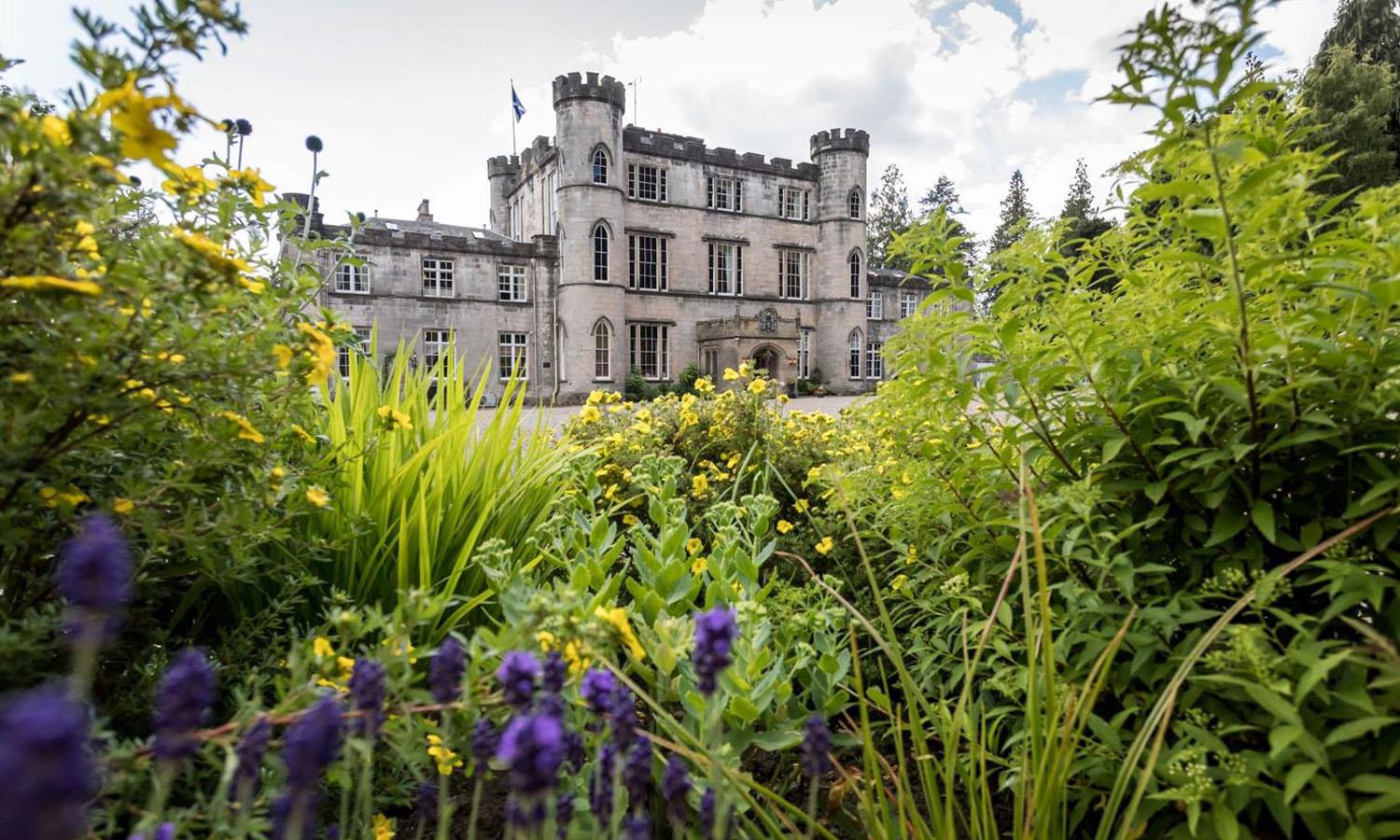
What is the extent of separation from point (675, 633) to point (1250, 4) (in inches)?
59.1

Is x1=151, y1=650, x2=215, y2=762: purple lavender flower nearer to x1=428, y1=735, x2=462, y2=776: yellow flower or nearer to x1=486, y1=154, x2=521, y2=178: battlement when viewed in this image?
x1=428, y1=735, x2=462, y2=776: yellow flower

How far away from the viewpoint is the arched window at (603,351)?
2455 centimetres

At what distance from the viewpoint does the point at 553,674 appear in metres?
0.92

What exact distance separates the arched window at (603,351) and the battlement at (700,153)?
6.69 metres

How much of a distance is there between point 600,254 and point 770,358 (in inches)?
290

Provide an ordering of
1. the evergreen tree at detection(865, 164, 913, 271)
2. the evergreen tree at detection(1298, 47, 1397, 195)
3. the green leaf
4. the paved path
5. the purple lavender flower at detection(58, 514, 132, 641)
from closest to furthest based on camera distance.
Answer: the purple lavender flower at detection(58, 514, 132, 641), the green leaf, the paved path, the evergreen tree at detection(1298, 47, 1397, 195), the evergreen tree at detection(865, 164, 913, 271)

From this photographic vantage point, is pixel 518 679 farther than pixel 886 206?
No

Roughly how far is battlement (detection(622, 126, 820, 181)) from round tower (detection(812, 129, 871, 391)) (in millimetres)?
916

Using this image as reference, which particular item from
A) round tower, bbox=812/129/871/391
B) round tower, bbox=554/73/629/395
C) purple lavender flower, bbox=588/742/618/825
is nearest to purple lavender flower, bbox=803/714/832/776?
purple lavender flower, bbox=588/742/618/825

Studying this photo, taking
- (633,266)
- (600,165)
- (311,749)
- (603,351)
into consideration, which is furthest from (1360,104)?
(311,749)

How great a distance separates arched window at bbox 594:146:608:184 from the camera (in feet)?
77.9

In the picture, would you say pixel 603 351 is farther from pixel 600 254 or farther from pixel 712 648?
pixel 712 648

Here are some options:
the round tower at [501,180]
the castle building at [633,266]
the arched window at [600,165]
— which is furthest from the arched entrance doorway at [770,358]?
the round tower at [501,180]

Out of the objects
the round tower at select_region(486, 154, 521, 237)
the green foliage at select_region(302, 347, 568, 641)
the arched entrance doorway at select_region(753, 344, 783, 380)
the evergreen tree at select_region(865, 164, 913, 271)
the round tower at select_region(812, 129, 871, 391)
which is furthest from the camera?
the evergreen tree at select_region(865, 164, 913, 271)
